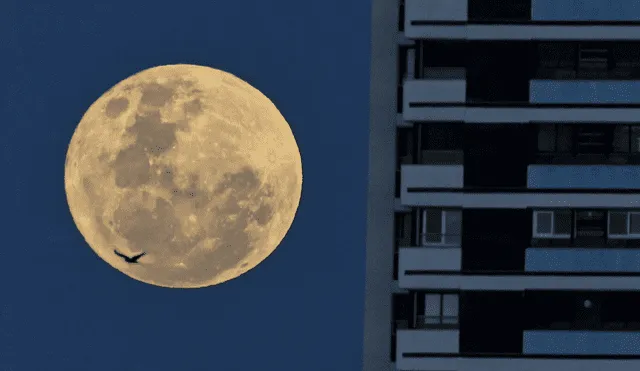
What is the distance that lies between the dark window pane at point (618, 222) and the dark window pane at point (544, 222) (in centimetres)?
181

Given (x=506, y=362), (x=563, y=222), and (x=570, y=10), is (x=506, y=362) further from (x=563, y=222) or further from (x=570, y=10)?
(x=570, y=10)

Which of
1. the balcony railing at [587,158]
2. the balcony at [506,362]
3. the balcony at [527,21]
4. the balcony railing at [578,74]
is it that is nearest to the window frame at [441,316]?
the balcony at [506,362]

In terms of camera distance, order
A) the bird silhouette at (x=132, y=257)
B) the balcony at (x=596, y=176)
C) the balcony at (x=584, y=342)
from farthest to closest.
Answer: the balcony at (x=596, y=176) → the balcony at (x=584, y=342) → the bird silhouette at (x=132, y=257)

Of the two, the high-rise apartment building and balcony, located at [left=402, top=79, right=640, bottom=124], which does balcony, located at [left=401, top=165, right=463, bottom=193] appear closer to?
the high-rise apartment building

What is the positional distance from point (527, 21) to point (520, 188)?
4.73 metres

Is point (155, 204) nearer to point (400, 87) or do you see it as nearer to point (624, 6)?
point (400, 87)

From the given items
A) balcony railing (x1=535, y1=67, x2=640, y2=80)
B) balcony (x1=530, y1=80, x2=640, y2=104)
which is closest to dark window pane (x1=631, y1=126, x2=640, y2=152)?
balcony (x1=530, y1=80, x2=640, y2=104)

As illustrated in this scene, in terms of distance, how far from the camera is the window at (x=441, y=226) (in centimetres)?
4972

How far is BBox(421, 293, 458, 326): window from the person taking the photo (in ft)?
163

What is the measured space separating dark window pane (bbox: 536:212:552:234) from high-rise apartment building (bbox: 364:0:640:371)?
29mm

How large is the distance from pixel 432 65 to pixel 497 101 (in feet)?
7.12

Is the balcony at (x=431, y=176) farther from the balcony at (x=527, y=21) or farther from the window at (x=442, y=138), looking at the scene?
the balcony at (x=527, y=21)

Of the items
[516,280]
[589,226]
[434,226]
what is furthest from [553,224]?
[434,226]

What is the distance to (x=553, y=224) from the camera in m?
50.1
